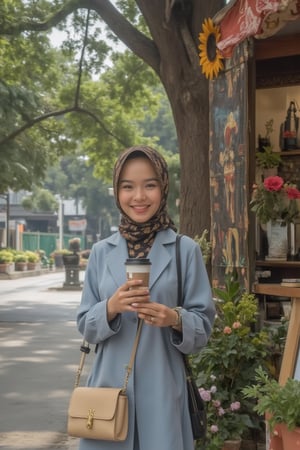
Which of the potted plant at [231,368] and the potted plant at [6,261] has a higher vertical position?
the potted plant at [6,261]

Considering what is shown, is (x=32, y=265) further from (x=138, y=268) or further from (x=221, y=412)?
(x=138, y=268)

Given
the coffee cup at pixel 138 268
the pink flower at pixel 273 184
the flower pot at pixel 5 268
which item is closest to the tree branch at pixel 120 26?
the pink flower at pixel 273 184

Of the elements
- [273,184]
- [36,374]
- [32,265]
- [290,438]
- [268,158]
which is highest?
[268,158]

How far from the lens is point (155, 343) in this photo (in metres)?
3.03

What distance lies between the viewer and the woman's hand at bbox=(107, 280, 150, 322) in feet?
9.23

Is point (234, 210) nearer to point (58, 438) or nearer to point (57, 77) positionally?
point (58, 438)

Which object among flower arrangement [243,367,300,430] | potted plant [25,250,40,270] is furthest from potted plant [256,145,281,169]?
potted plant [25,250,40,270]

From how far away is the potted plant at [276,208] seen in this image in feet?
21.2

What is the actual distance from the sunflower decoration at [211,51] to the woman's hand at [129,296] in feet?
14.9

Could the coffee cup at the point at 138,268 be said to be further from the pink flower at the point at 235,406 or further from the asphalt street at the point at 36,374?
the asphalt street at the point at 36,374

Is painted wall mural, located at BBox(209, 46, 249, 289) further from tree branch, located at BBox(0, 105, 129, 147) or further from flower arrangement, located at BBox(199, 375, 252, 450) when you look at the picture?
tree branch, located at BBox(0, 105, 129, 147)

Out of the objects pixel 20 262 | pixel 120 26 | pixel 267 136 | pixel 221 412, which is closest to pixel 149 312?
pixel 221 412

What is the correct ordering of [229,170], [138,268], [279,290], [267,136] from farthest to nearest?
1. [267,136]
2. [229,170]
3. [279,290]
4. [138,268]

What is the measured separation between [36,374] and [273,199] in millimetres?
5338
